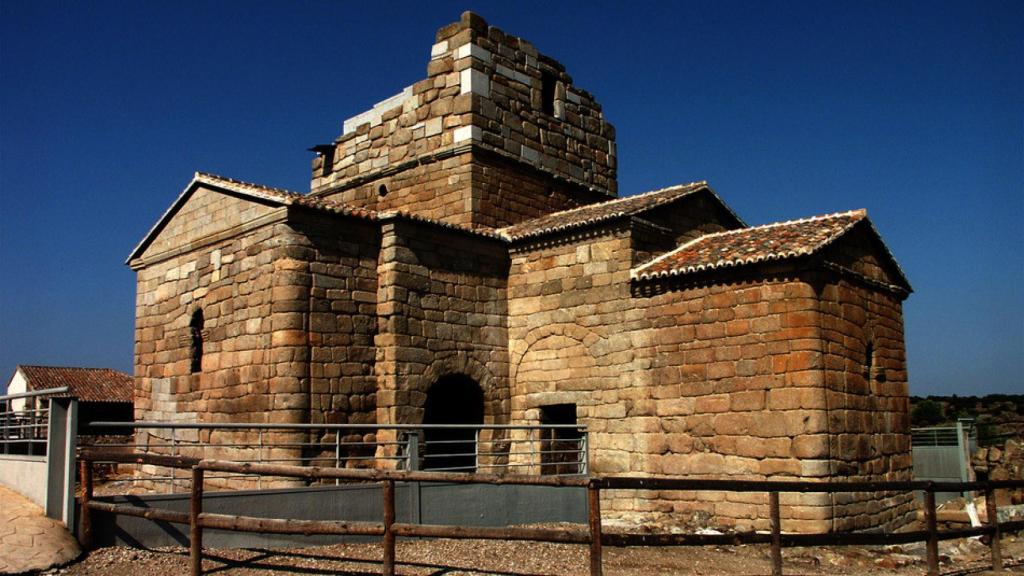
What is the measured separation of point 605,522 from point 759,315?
3914 mm

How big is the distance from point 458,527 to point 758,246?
7425 mm

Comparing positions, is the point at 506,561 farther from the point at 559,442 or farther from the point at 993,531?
the point at 559,442

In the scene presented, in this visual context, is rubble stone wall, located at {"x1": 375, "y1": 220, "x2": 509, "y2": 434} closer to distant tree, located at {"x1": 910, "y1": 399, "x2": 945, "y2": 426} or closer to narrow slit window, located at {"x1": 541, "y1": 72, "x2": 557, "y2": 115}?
narrow slit window, located at {"x1": 541, "y1": 72, "x2": 557, "y2": 115}

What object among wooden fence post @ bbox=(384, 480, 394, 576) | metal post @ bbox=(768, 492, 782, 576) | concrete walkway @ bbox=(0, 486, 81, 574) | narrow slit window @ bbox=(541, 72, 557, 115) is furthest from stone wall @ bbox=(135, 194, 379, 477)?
metal post @ bbox=(768, 492, 782, 576)

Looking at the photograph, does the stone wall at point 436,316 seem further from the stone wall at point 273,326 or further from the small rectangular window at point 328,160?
the small rectangular window at point 328,160

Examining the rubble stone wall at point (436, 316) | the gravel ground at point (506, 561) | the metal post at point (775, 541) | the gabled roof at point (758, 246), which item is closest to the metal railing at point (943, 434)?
the gabled roof at point (758, 246)

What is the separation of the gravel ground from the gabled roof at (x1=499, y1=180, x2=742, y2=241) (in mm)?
5774

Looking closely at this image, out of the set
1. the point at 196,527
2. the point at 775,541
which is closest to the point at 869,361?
the point at 775,541

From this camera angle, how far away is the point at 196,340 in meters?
14.7

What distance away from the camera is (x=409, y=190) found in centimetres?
1778

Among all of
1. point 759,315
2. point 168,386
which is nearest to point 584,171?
point 759,315

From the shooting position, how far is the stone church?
39.7 feet

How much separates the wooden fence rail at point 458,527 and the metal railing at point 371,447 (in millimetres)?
2483

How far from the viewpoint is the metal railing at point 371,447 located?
11.4 meters
